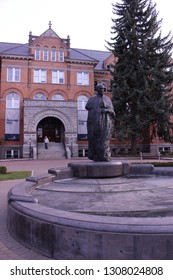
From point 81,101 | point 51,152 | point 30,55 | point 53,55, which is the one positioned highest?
point 53,55

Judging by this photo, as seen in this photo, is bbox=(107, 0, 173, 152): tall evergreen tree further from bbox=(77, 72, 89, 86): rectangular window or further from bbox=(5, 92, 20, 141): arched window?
bbox=(5, 92, 20, 141): arched window

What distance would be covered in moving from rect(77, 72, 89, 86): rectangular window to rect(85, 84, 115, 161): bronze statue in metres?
30.4

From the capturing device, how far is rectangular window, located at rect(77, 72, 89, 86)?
3812 cm

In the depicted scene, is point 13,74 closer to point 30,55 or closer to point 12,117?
point 30,55

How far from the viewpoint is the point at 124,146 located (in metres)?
38.0

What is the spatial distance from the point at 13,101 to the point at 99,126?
29617mm

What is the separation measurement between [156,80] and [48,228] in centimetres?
2945

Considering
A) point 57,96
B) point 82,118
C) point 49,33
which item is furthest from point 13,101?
point 49,33

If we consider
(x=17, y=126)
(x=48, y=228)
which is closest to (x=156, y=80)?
(x=17, y=126)

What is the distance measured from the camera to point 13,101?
35.3 meters

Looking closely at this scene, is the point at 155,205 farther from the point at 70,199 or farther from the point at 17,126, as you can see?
the point at 17,126

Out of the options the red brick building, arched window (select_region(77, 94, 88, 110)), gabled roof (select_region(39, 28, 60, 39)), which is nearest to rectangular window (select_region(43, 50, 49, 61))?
the red brick building

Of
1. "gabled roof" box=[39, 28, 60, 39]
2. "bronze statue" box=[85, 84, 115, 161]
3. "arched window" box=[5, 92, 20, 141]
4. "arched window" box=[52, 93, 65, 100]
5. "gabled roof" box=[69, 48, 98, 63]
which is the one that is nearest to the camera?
"bronze statue" box=[85, 84, 115, 161]

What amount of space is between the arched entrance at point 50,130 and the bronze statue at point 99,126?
28955 millimetres
